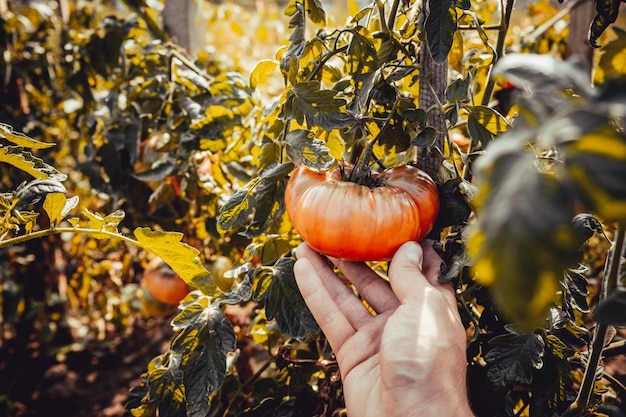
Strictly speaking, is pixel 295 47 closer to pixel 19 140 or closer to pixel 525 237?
pixel 19 140

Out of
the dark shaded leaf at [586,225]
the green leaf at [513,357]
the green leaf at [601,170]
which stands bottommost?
the green leaf at [513,357]

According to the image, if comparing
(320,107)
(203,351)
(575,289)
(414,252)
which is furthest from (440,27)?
(203,351)

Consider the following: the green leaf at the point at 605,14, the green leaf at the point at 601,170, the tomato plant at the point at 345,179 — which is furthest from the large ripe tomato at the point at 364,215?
the green leaf at the point at 601,170

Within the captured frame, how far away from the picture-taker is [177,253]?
2.47 feet

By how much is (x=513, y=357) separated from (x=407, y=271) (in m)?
0.19

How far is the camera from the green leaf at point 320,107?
73 centimetres

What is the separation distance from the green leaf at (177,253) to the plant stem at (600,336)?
56 cm

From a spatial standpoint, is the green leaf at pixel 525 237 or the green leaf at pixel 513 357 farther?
the green leaf at pixel 513 357

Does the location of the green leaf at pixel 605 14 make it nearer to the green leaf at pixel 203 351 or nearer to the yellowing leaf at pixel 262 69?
the yellowing leaf at pixel 262 69

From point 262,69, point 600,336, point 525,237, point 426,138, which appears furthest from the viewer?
point 262,69

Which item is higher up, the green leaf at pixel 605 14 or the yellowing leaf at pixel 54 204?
the green leaf at pixel 605 14

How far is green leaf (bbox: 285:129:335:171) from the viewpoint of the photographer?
2.38ft

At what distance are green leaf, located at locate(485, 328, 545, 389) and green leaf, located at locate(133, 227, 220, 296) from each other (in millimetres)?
458

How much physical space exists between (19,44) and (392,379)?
72.8 inches
